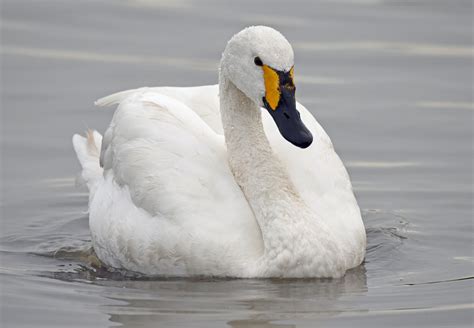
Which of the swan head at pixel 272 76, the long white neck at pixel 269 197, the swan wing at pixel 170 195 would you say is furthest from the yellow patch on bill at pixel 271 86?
the swan wing at pixel 170 195

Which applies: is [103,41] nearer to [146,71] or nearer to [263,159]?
[146,71]

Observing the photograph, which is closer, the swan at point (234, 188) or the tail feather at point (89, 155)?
the swan at point (234, 188)

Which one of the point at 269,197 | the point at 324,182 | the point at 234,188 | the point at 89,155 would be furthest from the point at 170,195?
the point at 89,155

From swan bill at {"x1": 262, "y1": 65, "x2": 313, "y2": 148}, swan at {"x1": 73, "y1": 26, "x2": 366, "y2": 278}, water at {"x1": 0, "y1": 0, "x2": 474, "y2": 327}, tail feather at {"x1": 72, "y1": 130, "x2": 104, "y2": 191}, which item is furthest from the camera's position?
tail feather at {"x1": 72, "y1": 130, "x2": 104, "y2": 191}

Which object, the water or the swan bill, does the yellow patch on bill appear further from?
the water

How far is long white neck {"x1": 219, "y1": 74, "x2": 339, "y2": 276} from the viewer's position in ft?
29.7

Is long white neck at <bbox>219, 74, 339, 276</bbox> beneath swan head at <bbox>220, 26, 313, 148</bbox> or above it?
beneath

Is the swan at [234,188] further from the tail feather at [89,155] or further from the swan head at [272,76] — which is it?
the tail feather at [89,155]

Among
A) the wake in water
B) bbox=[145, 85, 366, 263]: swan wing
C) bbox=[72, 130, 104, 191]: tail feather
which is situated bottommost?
the wake in water

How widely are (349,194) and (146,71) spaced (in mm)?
4930

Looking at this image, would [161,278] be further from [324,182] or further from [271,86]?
[271,86]

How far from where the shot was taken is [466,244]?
33.1 feet

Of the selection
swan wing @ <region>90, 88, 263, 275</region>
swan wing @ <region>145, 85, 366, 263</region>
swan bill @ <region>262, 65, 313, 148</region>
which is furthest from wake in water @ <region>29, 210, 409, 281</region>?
swan bill @ <region>262, 65, 313, 148</region>

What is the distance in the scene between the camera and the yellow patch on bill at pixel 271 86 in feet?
29.5
